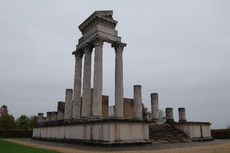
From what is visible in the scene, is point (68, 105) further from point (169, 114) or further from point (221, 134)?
point (221, 134)

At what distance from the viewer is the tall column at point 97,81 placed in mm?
22547

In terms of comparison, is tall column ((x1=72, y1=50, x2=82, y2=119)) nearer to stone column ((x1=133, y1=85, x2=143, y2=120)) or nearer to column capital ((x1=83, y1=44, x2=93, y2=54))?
column capital ((x1=83, y1=44, x2=93, y2=54))

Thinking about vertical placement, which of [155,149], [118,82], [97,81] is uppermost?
[118,82]

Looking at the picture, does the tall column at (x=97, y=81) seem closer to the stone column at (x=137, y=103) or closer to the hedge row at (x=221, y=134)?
the stone column at (x=137, y=103)

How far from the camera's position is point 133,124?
66.8ft

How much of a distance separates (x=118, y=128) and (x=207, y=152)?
7974 millimetres

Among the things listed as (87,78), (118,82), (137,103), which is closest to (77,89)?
(87,78)

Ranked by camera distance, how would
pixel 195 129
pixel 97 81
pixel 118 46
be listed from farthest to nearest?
1. pixel 195 129
2. pixel 118 46
3. pixel 97 81

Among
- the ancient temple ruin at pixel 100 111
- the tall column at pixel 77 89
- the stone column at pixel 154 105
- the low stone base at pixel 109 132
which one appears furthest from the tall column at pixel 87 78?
the stone column at pixel 154 105

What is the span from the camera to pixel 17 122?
2904 inches

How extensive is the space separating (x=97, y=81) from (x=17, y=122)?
193 feet

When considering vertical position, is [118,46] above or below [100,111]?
above

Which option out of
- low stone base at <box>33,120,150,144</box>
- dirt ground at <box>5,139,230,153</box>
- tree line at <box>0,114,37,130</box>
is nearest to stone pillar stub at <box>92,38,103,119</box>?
low stone base at <box>33,120,150,144</box>

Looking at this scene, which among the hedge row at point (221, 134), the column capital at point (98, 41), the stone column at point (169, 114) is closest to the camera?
the column capital at point (98, 41)
